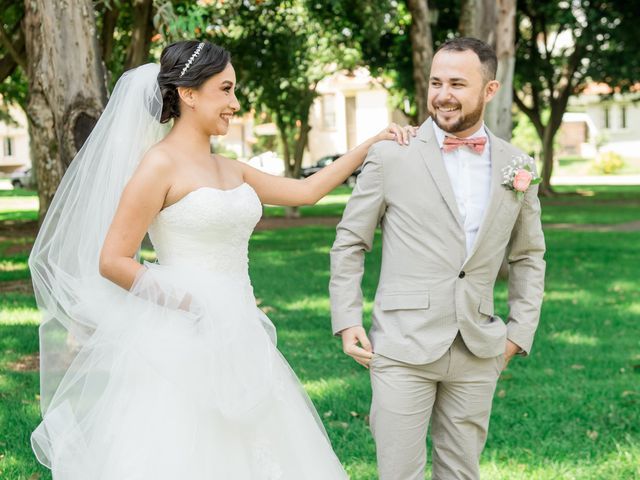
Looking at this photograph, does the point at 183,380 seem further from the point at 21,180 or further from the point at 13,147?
the point at 13,147

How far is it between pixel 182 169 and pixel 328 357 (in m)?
4.68

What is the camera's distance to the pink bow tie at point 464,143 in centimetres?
384

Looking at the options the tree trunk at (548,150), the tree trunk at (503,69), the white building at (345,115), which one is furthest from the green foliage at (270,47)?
the white building at (345,115)

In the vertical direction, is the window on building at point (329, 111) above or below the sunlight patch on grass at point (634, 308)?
above

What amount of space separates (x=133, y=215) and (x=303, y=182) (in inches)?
40.6

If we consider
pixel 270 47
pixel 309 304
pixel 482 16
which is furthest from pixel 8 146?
pixel 309 304

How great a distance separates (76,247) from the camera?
4.05m

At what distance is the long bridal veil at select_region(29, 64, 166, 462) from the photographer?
3.97 m

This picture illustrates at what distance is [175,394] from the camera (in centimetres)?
376

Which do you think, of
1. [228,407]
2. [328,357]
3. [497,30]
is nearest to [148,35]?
[497,30]

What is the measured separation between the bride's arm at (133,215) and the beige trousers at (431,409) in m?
1.08

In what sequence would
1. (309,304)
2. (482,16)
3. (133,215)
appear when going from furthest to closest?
(482,16) < (309,304) < (133,215)

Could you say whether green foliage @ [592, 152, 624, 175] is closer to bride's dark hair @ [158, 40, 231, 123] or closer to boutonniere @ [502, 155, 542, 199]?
boutonniere @ [502, 155, 542, 199]

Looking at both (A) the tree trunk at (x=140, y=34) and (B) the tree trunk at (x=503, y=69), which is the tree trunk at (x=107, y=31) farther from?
(B) the tree trunk at (x=503, y=69)
